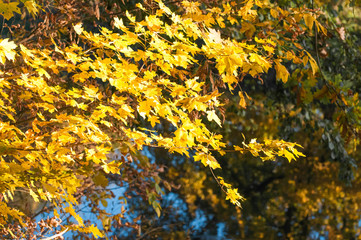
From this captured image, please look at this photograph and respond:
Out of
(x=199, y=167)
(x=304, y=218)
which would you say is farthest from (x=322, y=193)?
(x=199, y=167)

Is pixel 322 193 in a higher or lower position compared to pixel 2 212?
lower

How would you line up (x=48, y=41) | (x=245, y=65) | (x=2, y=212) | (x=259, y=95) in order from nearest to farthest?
(x=245, y=65)
(x=2, y=212)
(x=48, y=41)
(x=259, y=95)

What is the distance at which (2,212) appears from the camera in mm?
3047

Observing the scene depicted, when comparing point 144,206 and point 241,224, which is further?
point 241,224

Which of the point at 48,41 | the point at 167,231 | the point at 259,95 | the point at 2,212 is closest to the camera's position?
the point at 2,212

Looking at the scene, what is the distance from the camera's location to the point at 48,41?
4.06 metres

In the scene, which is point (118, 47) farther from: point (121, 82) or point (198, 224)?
point (198, 224)

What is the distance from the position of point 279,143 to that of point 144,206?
8.73 metres

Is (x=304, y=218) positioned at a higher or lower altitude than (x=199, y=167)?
lower

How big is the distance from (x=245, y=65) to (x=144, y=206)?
8873 mm

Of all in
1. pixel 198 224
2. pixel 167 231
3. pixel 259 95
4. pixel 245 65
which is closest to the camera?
pixel 245 65

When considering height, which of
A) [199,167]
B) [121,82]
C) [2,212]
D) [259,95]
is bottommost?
[199,167]

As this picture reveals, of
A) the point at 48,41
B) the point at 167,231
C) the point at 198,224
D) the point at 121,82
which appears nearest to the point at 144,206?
the point at 167,231

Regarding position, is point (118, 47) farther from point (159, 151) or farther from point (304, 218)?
point (304, 218)
